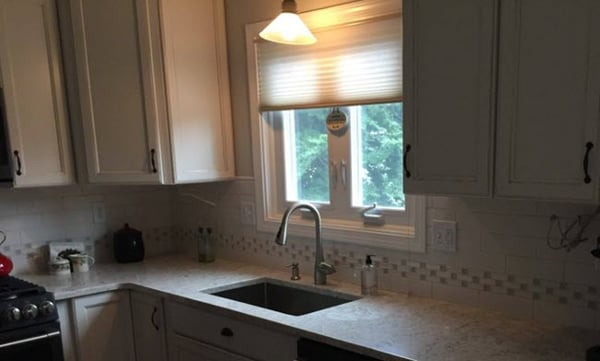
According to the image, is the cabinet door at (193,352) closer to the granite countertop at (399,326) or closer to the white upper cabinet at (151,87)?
the granite countertop at (399,326)

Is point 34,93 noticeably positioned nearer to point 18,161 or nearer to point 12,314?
point 18,161

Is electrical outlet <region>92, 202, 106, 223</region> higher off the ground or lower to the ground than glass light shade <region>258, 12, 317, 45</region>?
lower

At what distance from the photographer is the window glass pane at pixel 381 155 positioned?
2279 mm

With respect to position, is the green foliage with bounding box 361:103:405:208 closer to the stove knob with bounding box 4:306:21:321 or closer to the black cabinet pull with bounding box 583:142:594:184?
the black cabinet pull with bounding box 583:142:594:184

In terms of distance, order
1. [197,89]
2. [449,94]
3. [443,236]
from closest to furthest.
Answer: [449,94]
[443,236]
[197,89]

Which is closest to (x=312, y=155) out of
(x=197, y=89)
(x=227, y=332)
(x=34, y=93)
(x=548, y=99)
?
(x=197, y=89)

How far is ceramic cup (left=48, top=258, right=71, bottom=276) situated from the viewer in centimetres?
279

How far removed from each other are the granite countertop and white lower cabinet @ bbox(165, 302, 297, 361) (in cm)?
5

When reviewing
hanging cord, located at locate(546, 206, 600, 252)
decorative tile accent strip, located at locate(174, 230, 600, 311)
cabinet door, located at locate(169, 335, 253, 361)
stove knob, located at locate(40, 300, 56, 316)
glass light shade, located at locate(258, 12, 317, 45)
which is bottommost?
cabinet door, located at locate(169, 335, 253, 361)

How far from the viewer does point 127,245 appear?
10.0 feet

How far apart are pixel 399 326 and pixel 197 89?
5.17ft

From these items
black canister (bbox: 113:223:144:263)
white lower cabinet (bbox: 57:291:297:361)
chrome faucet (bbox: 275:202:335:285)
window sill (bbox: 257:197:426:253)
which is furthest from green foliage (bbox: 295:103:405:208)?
black canister (bbox: 113:223:144:263)

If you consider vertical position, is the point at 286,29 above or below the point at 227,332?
above

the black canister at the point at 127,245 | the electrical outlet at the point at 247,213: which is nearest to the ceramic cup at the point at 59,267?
the black canister at the point at 127,245
